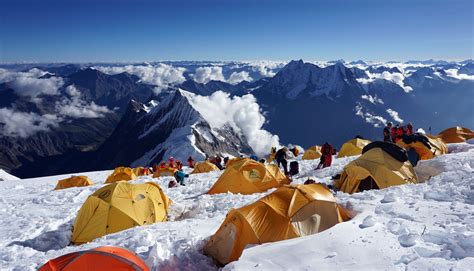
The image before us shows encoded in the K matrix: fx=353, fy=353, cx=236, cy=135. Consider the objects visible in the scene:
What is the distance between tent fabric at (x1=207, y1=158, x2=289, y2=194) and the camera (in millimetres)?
19828

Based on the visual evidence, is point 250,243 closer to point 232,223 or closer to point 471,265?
point 232,223

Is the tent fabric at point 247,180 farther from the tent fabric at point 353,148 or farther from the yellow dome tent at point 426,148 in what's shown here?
the tent fabric at point 353,148

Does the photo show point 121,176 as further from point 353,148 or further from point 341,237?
point 341,237

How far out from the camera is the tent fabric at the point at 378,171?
Result: 16984mm

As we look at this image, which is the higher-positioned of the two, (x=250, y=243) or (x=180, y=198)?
(x=250, y=243)

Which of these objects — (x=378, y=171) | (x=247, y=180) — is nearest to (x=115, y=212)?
(x=247, y=180)

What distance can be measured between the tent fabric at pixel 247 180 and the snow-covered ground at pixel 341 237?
7.06 feet

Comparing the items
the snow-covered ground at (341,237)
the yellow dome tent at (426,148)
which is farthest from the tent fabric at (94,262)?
the yellow dome tent at (426,148)

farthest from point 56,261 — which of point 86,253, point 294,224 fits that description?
point 294,224

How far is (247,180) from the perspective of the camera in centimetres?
1989

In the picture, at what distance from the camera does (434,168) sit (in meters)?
18.2

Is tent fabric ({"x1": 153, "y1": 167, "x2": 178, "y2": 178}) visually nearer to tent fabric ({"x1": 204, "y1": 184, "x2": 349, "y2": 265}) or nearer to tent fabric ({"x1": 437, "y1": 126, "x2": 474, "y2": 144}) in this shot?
tent fabric ({"x1": 204, "y1": 184, "x2": 349, "y2": 265})

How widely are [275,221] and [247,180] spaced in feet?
29.7

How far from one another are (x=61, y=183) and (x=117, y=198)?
786 inches
